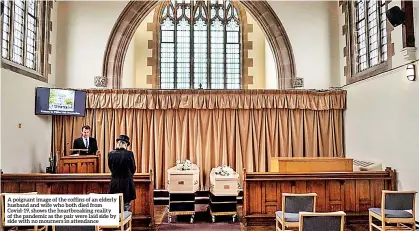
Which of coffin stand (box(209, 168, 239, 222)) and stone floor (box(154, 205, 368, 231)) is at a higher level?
coffin stand (box(209, 168, 239, 222))

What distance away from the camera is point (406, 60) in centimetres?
532

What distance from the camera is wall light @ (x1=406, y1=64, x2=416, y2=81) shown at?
5117 millimetres

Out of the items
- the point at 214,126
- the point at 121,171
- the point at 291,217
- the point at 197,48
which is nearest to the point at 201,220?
the point at 121,171

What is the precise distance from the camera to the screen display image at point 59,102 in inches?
268

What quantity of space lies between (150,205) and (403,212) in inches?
141

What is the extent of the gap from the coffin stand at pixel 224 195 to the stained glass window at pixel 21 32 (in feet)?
13.7

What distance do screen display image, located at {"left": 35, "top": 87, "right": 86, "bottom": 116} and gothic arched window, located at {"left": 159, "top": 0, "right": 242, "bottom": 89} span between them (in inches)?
98.0

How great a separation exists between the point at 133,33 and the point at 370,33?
17.0 ft

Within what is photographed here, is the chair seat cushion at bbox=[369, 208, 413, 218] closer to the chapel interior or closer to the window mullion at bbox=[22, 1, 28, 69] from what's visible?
the chapel interior

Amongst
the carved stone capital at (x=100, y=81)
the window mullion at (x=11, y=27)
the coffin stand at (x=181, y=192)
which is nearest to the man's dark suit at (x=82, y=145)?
the carved stone capital at (x=100, y=81)

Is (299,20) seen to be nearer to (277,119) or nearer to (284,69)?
(284,69)

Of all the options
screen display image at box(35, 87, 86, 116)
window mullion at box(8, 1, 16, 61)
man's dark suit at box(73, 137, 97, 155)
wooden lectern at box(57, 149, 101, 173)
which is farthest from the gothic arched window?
window mullion at box(8, 1, 16, 61)

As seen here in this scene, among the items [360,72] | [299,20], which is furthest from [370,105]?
[299,20]

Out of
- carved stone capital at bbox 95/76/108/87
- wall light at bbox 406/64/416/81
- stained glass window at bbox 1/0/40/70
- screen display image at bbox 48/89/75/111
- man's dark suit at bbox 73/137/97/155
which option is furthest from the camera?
carved stone capital at bbox 95/76/108/87
